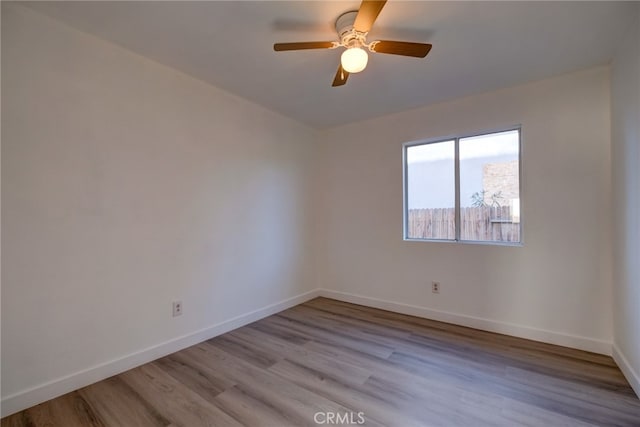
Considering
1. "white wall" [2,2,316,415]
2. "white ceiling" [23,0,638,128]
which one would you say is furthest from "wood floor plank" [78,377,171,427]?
"white ceiling" [23,0,638,128]

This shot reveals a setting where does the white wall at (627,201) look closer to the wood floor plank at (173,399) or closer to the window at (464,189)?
the window at (464,189)

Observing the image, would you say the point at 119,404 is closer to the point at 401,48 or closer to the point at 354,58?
the point at 354,58

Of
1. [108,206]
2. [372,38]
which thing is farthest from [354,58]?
[108,206]

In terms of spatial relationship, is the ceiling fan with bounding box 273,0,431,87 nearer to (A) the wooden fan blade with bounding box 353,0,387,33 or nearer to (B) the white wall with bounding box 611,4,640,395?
(A) the wooden fan blade with bounding box 353,0,387,33

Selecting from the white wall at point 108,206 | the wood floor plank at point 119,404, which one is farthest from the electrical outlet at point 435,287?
the wood floor plank at point 119,404

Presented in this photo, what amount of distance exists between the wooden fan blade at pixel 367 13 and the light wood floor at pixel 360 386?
85.9 inches

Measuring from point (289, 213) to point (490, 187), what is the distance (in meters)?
2.24

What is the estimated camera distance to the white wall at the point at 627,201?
5.88 ft

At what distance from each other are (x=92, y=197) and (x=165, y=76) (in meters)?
1.14

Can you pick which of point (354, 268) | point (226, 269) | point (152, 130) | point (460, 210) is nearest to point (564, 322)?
point (460, 210)

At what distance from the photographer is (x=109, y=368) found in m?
2.00

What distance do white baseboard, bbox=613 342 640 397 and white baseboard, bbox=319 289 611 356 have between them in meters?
0.13

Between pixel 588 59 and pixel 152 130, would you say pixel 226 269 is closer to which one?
pixel 152 130

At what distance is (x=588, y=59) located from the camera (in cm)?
220
